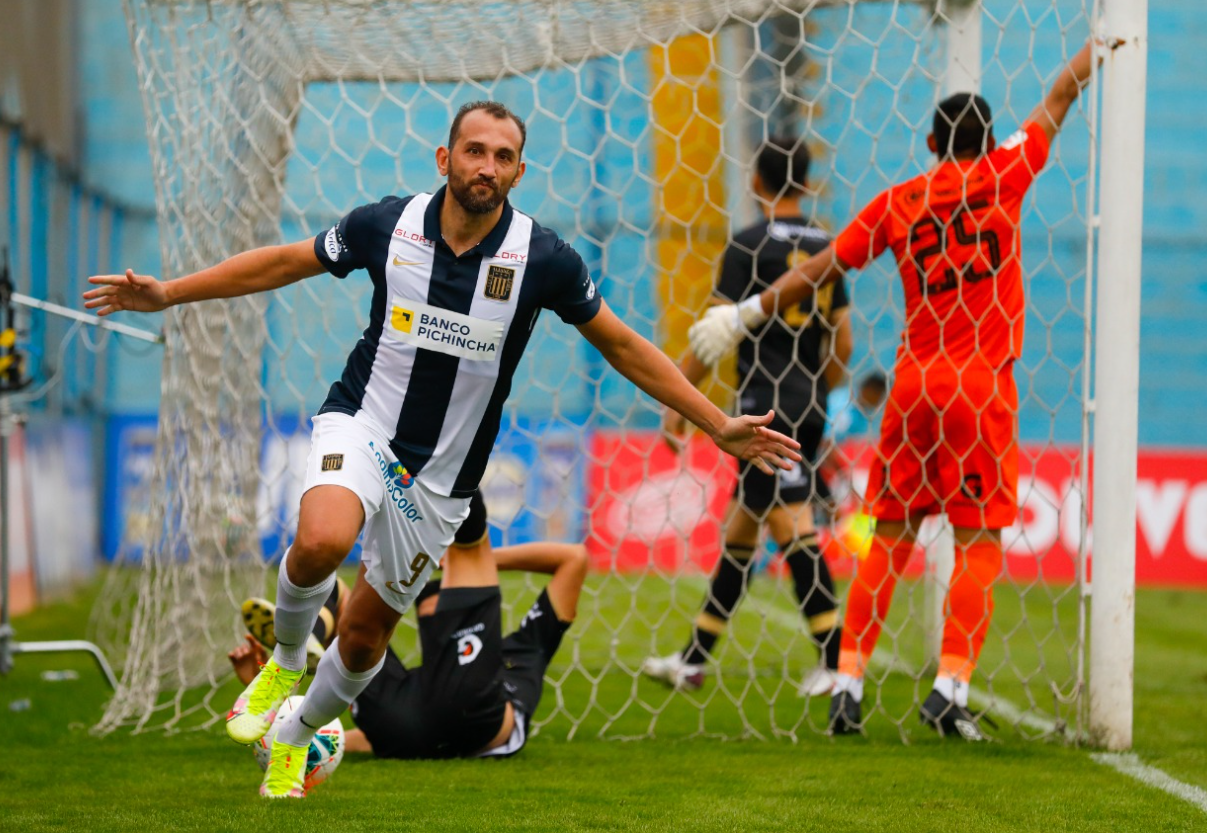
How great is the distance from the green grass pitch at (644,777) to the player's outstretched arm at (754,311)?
→ 1.29m

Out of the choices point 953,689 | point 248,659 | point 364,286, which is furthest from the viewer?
point 364,286

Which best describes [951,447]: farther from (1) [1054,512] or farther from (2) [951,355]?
(1) [1054,512]

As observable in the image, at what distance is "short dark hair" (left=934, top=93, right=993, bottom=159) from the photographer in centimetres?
480

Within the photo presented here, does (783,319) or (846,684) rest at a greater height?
(783,319)

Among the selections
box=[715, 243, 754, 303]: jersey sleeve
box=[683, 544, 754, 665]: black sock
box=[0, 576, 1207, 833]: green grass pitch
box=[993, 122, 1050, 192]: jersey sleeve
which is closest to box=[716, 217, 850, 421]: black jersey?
box=[715, 243, 754, 303]: jersey sleeve

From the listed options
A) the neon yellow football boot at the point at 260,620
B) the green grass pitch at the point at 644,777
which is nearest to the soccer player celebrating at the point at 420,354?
the green grass pitch at the point at 644,777

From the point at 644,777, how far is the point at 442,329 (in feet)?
4.76

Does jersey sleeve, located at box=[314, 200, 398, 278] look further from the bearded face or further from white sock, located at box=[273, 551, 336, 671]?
white sock, located at box=[273, 551, 336, 671]

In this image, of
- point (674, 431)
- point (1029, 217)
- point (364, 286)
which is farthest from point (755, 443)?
point (1029, 217)

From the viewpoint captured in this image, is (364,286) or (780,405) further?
(364,286)

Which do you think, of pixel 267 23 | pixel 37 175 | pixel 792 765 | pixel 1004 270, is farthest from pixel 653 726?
pixel 37 175

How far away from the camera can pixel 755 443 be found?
143 inches

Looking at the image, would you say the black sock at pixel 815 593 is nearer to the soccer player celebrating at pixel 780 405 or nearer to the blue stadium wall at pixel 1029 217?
the soccer player celebrating at pixel 780 405

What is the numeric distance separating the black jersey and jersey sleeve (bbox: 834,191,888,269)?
666mm
